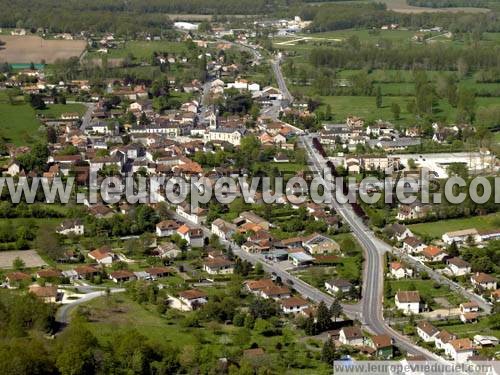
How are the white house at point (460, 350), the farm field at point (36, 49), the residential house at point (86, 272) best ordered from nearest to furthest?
the white house at point (460, 350) < the residential house at point (86, 272) < the farm field at point (36, 49)

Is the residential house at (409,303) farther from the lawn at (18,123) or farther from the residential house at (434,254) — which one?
the lawn at (18,123)

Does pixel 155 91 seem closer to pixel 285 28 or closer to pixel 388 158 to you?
pixel 388 158

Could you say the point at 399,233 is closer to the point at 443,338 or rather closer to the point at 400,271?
the point at 400,271

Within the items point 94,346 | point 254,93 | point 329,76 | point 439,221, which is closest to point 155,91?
point 254,93

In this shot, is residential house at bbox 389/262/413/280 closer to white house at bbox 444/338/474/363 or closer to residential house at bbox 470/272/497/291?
residential house at bbox 470/272/497/291

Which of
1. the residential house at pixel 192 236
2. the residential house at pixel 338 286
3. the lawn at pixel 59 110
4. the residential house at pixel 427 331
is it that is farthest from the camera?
the lawn at pixel 59 110

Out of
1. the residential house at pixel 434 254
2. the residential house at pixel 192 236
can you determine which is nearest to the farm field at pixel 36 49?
the residential house at pixel 192 236
